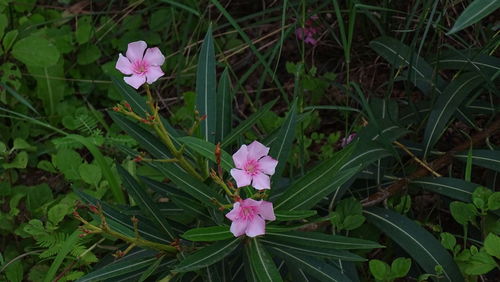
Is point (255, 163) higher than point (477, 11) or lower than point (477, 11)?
lower

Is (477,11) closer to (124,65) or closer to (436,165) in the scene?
(436,165)

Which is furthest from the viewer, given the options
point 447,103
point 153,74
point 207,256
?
point 447,103

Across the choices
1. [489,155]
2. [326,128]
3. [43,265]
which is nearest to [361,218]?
[489,155]

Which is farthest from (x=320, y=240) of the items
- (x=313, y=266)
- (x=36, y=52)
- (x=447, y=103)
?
(x=36, y=52)

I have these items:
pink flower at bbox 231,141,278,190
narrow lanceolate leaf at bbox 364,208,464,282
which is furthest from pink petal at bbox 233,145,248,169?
narrow lanceolate leaf at bbox 364,208,464,282

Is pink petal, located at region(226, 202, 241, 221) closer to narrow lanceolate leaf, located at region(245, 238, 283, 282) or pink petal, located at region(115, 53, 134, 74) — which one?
narrow lanceolate leaf, located at region(245, 238, 283, 282)

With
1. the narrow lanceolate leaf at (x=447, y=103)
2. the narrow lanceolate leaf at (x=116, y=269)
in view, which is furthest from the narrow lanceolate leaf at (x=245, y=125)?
the narrow lanceolate leaf at (x=447, y=103)

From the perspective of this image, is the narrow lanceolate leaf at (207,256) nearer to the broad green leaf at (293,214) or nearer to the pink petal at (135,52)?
the broad green leaf at (293,214)
